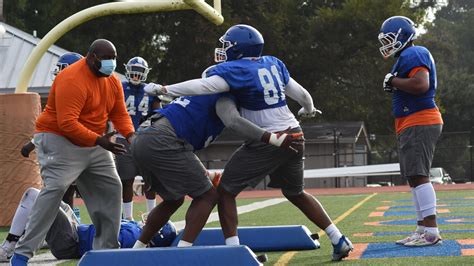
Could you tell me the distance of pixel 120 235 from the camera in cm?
758

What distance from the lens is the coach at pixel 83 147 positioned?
6395 millimetres

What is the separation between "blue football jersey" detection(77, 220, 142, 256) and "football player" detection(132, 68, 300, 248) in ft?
3.48

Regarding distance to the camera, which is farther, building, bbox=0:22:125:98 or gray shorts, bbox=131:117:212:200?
building, bbox=0:22:125:98

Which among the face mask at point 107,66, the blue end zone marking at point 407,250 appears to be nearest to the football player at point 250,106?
the face mask at point 107,66

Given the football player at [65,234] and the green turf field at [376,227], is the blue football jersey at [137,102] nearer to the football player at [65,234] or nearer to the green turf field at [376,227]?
the green turf field at [376,227]


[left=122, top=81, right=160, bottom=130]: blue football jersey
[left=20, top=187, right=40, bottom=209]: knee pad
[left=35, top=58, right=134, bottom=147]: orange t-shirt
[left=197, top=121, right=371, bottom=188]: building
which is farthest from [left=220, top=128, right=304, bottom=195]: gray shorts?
[left=197, top=121, right=371, bottom=188]: building

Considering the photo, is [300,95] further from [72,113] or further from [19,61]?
[19,61]

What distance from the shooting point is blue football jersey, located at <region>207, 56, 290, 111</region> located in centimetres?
642

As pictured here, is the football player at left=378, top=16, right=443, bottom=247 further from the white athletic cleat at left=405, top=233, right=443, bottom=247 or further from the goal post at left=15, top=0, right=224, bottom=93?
the goal post at left=15, top=0, right=224, bottom=93

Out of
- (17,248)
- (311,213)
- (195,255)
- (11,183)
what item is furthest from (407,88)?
(11,183)

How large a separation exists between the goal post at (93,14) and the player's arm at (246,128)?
19.0 feet

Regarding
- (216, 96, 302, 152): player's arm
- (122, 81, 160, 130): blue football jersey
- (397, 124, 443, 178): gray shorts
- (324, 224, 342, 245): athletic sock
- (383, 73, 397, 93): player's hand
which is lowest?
(324, 224, 342, 245): athletic sock

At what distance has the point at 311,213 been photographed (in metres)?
7.14

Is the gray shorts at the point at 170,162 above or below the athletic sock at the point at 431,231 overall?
above
